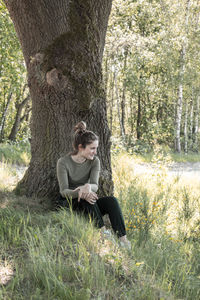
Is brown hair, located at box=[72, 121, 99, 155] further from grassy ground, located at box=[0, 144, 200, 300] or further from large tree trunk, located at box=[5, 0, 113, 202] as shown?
grassy ground, located at box=[0, 144, 200, 300]

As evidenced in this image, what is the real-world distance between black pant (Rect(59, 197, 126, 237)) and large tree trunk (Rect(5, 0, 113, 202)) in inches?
23.9

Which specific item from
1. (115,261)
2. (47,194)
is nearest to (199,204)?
(47,194)

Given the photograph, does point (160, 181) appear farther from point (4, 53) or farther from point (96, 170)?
point (4, 53)

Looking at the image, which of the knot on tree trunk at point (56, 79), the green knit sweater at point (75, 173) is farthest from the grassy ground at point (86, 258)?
the knot on tree trunk at point (56, 79)

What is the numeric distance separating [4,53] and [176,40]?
932 centimetres

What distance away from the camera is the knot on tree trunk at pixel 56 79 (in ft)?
13.6

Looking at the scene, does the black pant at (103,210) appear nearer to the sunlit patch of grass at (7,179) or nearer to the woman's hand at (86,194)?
the woman's hand at (86,194)

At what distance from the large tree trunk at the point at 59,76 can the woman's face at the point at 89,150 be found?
1.74 ft

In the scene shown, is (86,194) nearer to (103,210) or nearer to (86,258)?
(103,210)

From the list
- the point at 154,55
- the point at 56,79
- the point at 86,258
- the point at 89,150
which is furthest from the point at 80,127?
the point at 154,55

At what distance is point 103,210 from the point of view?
3898mm

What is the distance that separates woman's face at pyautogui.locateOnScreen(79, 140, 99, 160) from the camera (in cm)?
387

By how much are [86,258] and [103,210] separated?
140cm

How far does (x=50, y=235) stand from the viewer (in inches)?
115
